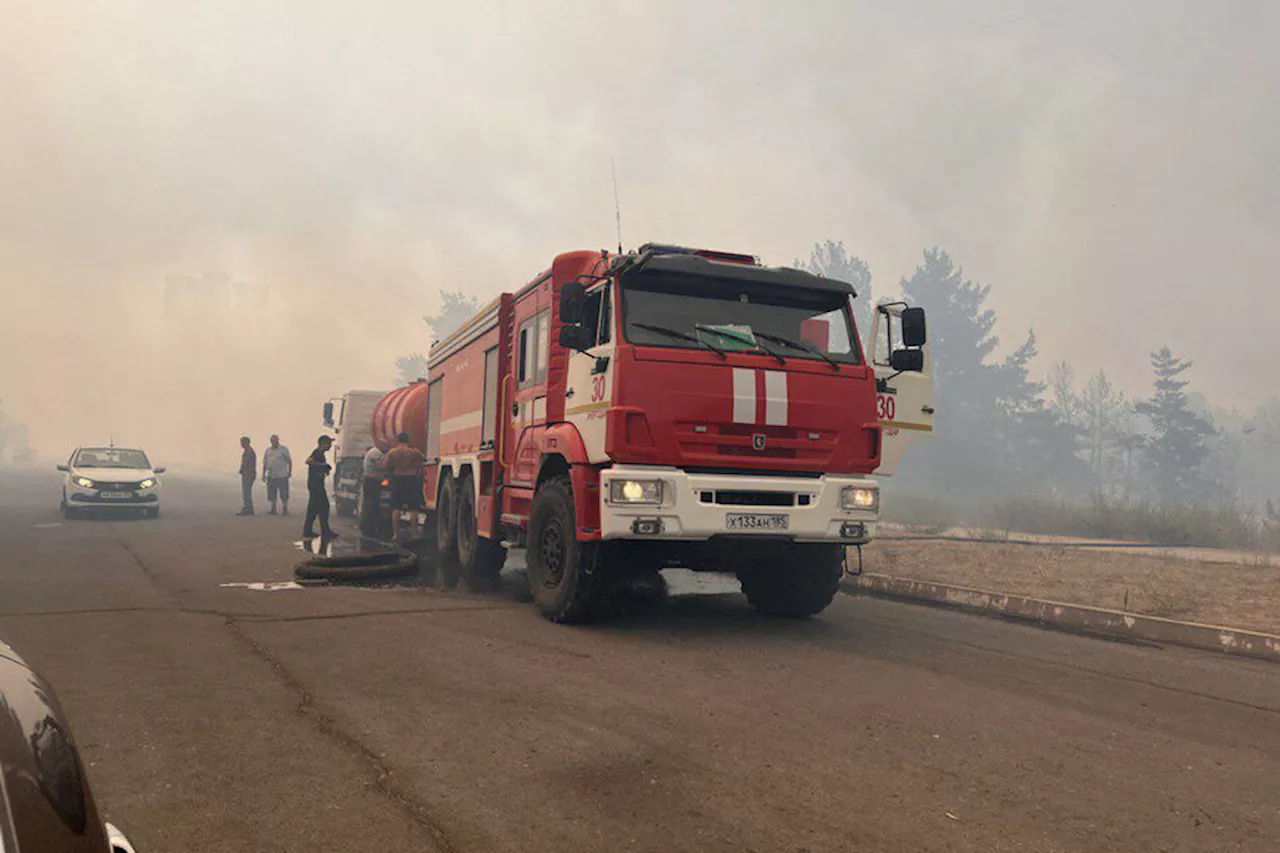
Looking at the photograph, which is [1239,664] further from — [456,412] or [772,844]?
[456,412]

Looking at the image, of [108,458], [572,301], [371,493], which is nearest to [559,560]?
[572,301]

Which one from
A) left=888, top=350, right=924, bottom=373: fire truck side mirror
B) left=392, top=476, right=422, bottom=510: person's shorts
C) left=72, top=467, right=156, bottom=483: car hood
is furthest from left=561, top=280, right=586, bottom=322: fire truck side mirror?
left=72, top=467, right=156, bottom=483: car hood

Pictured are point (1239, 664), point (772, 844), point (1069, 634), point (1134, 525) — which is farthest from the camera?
point (1134, 525)

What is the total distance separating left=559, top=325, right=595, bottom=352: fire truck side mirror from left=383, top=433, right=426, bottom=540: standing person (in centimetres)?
768

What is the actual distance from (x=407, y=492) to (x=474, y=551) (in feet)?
15.6

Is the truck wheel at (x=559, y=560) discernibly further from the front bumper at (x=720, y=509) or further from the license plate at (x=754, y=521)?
the license plate at (x=754, y=521)

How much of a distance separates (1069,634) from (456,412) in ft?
25.4

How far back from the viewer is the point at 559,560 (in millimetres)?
7598

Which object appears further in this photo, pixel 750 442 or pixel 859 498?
pixel 859 498

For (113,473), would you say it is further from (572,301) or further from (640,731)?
(640,731)

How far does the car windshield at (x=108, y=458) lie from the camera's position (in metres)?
20.0

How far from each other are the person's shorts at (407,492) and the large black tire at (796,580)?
722 cm

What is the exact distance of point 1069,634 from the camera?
26.5 ft

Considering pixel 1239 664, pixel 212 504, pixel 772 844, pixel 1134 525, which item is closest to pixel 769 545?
pixel 1239 664
